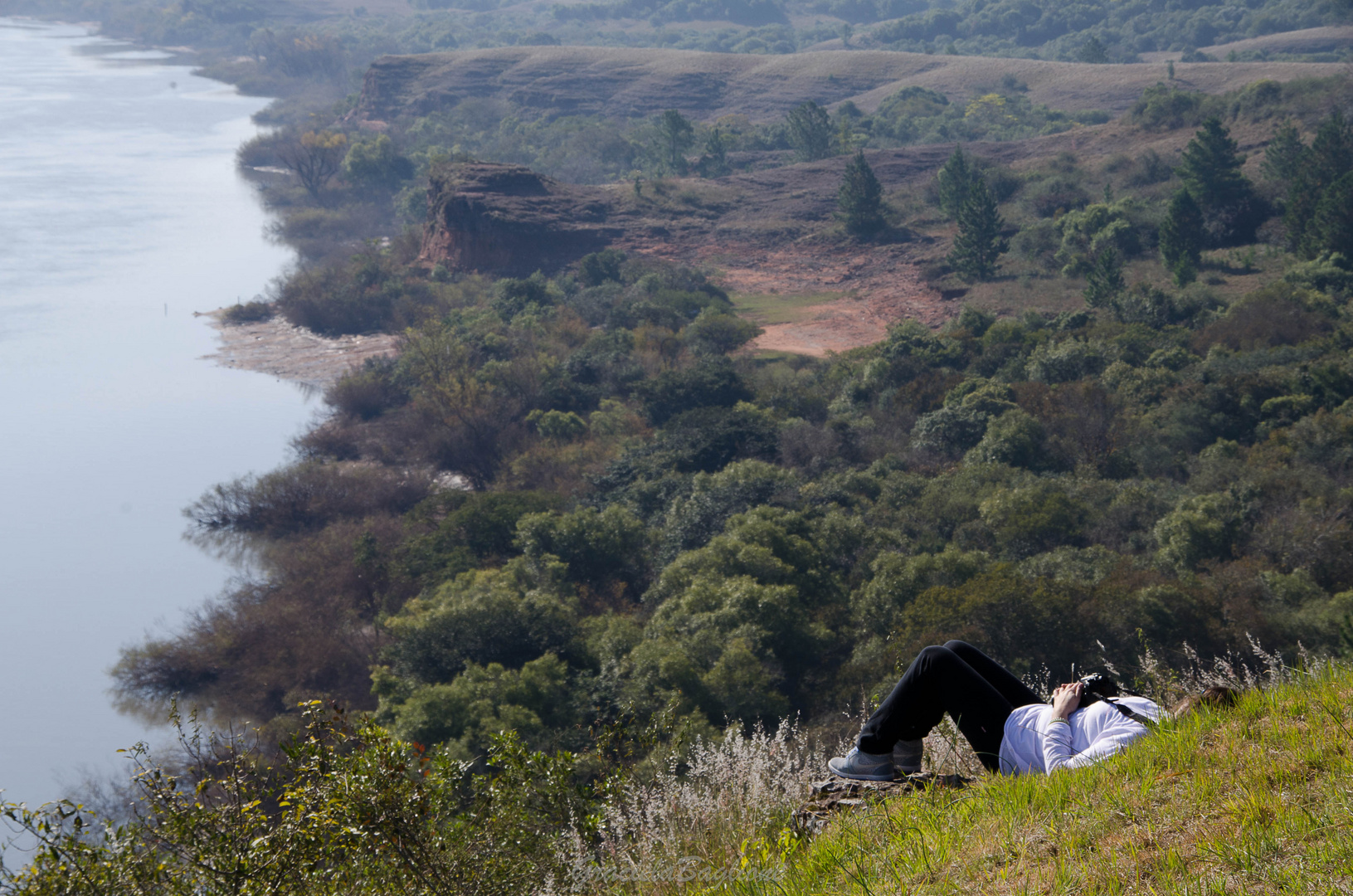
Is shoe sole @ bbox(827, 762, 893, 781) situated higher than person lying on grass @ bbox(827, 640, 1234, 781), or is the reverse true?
person lying on grass @ bbox(827, 640, 1234, 781)

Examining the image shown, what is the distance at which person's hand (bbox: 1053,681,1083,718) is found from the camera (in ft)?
12.5

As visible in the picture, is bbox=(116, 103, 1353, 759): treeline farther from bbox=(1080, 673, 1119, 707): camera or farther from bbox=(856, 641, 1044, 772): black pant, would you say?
bbox=(1080, 673, 1119, 707): camera

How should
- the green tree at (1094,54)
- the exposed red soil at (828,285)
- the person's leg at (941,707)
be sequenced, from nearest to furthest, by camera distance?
the person's leg at (941,707)
the exposed red soil at (828,285)
the green tree at (1094,54)

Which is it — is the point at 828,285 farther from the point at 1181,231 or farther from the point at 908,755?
the point at 908,755

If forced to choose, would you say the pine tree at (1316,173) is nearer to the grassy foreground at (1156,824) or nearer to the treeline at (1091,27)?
the grassy foreground at (1156,824)

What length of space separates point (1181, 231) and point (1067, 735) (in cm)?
2890

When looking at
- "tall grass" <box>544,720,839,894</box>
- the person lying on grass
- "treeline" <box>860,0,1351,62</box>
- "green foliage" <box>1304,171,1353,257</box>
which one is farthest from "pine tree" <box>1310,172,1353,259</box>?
"treeline" <box>860,0,1351,62</box>

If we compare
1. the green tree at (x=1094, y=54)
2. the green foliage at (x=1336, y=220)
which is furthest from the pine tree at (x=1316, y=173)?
the green tree at (x=1094, y=54)

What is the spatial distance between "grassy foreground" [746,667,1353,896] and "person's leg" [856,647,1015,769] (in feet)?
1.28

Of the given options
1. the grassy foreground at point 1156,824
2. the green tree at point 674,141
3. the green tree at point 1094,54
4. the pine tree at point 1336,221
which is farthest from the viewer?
the green tree at point 1094,54

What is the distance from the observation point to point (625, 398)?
23.8 m

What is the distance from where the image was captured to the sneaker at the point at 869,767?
414 centimetres

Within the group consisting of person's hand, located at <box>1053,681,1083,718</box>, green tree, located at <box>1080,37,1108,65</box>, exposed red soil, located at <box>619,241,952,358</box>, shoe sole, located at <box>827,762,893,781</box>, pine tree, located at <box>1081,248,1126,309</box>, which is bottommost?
exposed red soil, located at <box>619,241,952,358</box>

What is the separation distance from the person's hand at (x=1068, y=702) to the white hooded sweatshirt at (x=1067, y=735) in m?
0.03
